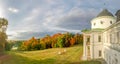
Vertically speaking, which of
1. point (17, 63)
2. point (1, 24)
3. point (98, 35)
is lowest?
point (17, 63)

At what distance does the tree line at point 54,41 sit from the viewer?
243 ft

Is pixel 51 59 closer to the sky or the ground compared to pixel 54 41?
closer to the ground

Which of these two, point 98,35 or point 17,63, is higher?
point 98,35

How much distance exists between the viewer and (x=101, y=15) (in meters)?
42.2

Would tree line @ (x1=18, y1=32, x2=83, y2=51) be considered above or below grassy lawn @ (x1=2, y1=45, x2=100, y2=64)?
above

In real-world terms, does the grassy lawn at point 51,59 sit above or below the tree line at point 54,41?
below

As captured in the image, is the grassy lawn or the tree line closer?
the grassy lawn

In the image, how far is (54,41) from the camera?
78500 mm

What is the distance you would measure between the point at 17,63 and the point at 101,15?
22.3 metres

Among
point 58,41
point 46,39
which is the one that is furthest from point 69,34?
point 46,39

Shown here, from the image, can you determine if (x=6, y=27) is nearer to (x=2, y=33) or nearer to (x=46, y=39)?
(x=2, y=33)

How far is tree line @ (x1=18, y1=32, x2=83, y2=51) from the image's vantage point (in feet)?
243

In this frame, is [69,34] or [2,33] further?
[69,34]

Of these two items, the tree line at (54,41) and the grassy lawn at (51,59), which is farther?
the tree line at (54,41)
